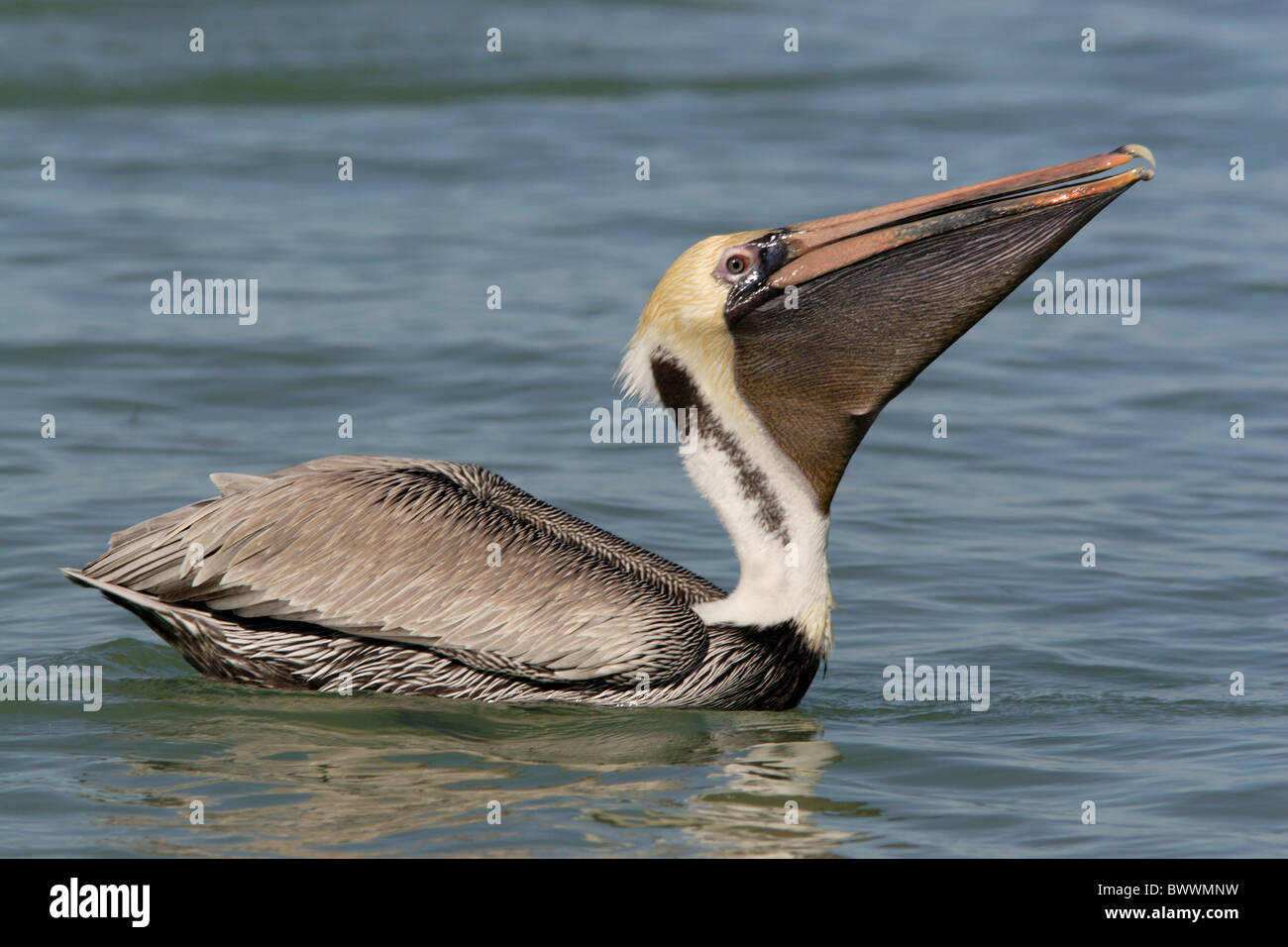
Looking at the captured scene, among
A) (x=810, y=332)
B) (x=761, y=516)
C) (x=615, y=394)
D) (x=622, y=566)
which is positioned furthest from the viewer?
(x=615, y=394)

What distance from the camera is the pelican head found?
5.35m

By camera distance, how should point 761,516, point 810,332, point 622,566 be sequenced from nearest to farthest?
point 810,332, point 761,516, point 622,566

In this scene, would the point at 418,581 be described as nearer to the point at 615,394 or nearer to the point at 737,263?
the point at 737,263

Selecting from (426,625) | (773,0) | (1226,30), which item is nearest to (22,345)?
(426,625)

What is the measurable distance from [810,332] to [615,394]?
160 inches

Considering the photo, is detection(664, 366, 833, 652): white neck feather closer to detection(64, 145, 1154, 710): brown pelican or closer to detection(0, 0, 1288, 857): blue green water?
detection(64, 145, 1154, 710): brown pelican

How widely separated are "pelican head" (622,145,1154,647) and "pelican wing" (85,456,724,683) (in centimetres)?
38

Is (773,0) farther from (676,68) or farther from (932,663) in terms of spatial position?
(932,663)

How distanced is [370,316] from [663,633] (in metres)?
5.37

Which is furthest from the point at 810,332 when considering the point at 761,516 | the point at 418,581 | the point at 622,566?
the point at 418,581

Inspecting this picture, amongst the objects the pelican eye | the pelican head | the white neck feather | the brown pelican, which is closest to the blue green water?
the brown pelican

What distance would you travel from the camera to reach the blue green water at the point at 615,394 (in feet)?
17.1

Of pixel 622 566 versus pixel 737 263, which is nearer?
pixel 737 263

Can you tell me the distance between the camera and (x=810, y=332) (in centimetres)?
560
